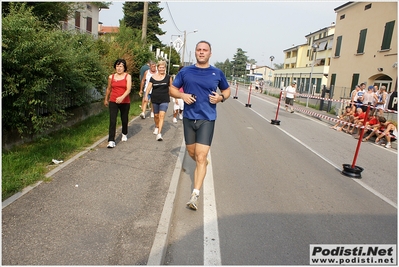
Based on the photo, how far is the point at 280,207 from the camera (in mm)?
4367

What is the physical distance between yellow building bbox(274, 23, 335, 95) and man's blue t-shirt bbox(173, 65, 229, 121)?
34553 millimetres

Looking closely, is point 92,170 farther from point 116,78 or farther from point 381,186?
point 381,186

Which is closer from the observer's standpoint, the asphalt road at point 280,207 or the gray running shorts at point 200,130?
the asphalt road at point 280,207

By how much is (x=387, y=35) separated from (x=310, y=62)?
124 feet

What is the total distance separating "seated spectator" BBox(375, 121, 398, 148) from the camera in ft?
33.2

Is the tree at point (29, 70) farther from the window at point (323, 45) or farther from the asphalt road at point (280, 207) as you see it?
the window at point (323, 45)

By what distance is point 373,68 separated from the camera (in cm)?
2192

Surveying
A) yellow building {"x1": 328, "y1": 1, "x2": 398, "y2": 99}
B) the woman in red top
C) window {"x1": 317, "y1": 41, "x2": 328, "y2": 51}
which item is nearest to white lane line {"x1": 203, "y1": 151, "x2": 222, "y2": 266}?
the woman in red top

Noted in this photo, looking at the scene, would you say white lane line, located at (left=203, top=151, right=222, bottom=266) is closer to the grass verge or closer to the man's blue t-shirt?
the man's blue t-shirt

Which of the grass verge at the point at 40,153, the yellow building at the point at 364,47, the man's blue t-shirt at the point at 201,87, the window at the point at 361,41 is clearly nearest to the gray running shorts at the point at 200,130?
the man's blue t-shirt at the point at 201,87

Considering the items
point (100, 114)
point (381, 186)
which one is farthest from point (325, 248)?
point (100, 114)

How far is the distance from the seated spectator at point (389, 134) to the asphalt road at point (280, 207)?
2.43 metres

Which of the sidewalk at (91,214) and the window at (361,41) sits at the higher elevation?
the window at (361,41)

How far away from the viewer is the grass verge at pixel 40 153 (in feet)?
13.6
